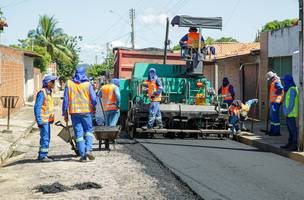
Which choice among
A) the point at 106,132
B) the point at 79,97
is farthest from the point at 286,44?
the point at 79,97

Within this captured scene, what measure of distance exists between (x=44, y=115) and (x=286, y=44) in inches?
359

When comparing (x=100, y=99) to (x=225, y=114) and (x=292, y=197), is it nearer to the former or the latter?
(x=225, y=114)

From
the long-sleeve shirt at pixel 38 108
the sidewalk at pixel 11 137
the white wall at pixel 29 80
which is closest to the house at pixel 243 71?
the sidewalk at pixel 11 137

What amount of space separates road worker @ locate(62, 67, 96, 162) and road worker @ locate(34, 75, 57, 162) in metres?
0.36

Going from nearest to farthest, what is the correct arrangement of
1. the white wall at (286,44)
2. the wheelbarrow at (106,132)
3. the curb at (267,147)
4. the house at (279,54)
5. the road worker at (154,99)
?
the curb at (267,147), the wheelbarrow at (106,132), the road worker at (154,99), the white wall at (286,44), the house at (279,54)

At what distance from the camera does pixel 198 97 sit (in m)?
12.9

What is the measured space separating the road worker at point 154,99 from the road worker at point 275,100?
2840 millimetres

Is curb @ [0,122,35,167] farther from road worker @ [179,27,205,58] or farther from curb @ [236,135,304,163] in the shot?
curb @ [236,135,304,163]

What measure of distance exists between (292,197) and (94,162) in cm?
366

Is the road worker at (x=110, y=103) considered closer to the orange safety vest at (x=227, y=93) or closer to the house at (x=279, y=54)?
the orange safety vest at (x=227, y=93)

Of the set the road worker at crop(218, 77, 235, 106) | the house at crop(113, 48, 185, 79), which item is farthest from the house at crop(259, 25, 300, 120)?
the house at crop(113, 48, 185, 79)

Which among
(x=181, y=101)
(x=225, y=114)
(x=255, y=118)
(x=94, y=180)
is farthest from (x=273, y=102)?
(x=94, y=180)

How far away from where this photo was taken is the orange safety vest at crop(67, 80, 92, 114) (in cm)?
853

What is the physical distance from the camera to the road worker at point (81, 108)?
852 cm
